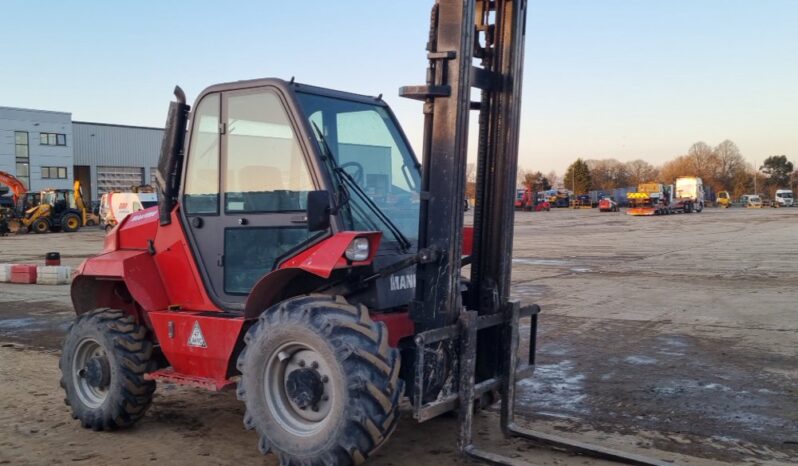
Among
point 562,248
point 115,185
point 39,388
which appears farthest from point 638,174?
point 39,388

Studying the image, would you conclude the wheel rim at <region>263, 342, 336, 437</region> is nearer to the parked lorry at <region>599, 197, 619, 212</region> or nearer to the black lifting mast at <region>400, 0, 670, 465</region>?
the black lifting mast at <region>400, 0, 670, 465</region>

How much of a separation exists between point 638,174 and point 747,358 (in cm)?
11783

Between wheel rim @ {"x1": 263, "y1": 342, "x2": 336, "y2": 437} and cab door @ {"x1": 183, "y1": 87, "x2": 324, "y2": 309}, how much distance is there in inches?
28.0

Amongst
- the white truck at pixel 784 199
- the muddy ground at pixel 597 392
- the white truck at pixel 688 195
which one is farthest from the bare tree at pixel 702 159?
the muddy ground at pixel 597 392

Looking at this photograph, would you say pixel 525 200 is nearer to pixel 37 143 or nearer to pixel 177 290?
pixel 37 143

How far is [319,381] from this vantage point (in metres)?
4.42

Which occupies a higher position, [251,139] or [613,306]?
[251,139]

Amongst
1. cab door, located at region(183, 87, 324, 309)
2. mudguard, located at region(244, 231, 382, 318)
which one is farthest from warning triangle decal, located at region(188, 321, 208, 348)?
mudguard, located at region(244, 231, 382, 318)

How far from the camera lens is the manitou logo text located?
4.91 m

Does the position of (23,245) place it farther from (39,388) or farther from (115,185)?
(115,185)

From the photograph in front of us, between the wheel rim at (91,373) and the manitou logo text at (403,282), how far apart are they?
2.50 metres

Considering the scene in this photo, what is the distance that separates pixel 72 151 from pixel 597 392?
64.2 meters

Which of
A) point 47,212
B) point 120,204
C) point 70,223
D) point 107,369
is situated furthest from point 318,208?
point 70,223

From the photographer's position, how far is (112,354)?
18.6 feet
